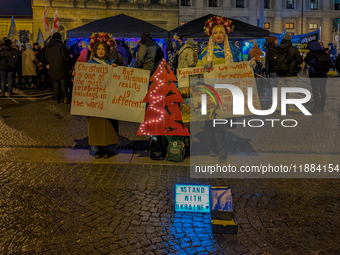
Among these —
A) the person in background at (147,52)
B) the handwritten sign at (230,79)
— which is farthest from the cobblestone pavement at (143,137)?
the person in background at (147,52)

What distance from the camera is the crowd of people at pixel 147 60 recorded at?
20.5ft

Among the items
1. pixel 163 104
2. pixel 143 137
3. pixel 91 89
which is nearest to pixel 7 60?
pixel 143 137

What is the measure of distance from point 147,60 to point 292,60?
4322 mm

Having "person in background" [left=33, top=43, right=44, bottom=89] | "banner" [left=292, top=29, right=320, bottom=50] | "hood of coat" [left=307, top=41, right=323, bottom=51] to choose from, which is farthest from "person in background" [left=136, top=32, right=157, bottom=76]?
"banner" [left=292, top=29, right=320, bottom=50]

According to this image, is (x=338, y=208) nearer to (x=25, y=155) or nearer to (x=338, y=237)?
(x=338, y=237)

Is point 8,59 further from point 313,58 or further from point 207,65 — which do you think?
point 207,65

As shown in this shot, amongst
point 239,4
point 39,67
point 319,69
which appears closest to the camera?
point 319,69

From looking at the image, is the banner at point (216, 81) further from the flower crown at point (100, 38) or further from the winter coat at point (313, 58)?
the winter coat at point (313, 58)

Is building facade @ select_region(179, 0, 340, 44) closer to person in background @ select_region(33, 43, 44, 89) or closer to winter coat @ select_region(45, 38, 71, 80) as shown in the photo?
person in background @ select_region(33, 43, 44, 89)

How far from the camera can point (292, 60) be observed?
10.8m

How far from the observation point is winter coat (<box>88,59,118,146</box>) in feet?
20.4

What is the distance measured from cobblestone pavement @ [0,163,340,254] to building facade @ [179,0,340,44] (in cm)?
3866

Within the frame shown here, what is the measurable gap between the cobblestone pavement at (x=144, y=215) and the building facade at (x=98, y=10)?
119ft

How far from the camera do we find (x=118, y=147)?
7125 millimetres
